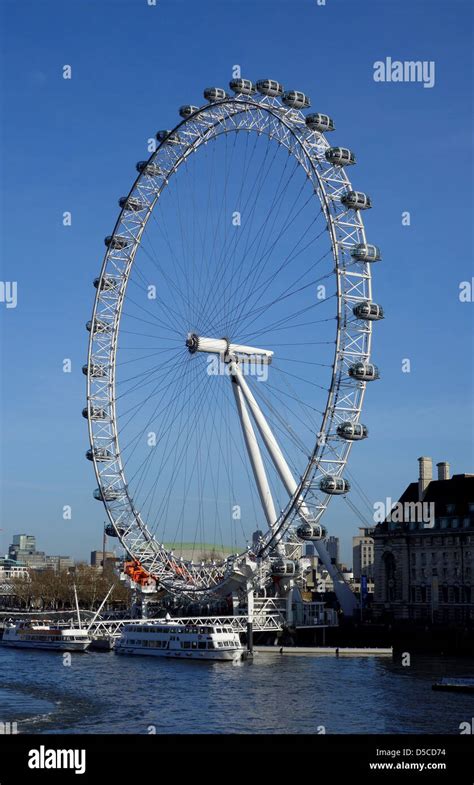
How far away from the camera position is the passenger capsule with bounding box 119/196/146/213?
8738 cm

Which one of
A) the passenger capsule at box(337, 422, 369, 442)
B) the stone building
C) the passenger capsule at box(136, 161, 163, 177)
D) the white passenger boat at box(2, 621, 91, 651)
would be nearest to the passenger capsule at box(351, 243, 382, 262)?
the passenger capsule at box(337, 422, 369, 442)

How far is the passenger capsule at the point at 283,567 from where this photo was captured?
82.3 metres

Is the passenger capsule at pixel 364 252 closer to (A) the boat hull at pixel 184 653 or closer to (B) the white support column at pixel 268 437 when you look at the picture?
(B) the white support column at pixel 268 437

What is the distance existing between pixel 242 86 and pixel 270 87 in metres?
2.33

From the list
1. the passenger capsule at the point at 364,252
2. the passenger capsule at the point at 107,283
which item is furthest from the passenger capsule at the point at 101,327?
the passenger capsule at the point at 364,252

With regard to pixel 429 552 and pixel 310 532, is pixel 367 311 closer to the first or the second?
pixel 310 532

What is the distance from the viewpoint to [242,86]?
7394cm

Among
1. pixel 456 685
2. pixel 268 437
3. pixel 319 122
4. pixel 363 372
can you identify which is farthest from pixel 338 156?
pixel 456 685

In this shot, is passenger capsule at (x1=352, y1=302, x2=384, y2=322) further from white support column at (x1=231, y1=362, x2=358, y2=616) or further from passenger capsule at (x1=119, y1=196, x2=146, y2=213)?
passenger capsule at (x1=119, y1=196, x2=146, y2=213)

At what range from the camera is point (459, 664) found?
7225cm

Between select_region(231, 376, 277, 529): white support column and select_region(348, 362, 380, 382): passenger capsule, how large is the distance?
44.4 feet

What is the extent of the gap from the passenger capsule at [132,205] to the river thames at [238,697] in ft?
109
